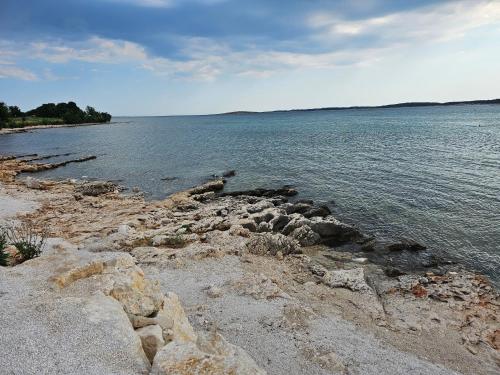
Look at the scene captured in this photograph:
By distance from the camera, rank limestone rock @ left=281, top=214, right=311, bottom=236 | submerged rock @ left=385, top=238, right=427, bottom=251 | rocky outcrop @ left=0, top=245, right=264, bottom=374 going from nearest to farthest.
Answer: rocky outcrop @ left=0, top=245, right=264, bottom=374
submerged rock @ left=385, top=238, right=427, bottom=251
limestone rock @ left=281, top=214, right=311, bottom=236

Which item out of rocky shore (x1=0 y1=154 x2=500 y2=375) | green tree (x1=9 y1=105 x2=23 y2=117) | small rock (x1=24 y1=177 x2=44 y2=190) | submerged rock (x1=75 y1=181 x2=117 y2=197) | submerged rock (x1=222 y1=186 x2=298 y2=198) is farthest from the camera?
green tree (x1=9 y1=105 x2=23 y2=117)

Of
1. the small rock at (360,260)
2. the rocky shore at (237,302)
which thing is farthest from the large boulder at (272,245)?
the small rock at (360,260)

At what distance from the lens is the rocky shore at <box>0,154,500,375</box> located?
799 centimetres

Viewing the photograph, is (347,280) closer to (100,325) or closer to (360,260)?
(360,260)

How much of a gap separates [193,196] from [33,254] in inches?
753

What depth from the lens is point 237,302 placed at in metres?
13.5

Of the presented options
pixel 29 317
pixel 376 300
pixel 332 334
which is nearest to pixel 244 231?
pixel 376 300

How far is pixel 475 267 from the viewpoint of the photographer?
18906 millimetres

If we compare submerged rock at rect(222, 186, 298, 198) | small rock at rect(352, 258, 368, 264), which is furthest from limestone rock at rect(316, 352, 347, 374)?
submerged rock at rect(222, 186, 298, 198)

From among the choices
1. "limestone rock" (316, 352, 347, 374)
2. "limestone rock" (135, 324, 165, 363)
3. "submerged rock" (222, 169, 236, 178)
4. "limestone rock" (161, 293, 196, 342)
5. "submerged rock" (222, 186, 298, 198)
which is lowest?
"submerged rock" (222, 186, 298, 198)

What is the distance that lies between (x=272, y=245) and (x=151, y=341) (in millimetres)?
11925

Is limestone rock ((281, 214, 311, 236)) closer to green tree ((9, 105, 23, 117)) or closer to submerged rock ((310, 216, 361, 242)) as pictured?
submerged rock ((310, 216, 361, 242))

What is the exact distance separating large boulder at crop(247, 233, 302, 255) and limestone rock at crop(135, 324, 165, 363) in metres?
10.7

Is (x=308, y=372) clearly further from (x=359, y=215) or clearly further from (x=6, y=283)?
(x=359, y=215)
